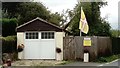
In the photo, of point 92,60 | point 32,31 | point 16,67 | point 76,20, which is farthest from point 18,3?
point 16,67

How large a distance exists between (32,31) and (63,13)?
25140 mm

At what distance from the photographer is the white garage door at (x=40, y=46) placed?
30.0 meters

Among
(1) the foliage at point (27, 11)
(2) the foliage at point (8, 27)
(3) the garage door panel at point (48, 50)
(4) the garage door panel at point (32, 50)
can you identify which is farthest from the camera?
(1) the foliage at point (27, 11)

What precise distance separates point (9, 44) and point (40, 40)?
253 centimetres

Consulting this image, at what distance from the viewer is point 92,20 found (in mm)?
42469

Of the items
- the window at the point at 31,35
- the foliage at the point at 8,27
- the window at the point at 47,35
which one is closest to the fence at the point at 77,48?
the window at the point at 47,35

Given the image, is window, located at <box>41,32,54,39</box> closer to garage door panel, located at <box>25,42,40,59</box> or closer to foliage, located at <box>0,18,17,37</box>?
garage door panel, located at <box>25,42,40,59</box>

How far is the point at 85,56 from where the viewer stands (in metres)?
28.8

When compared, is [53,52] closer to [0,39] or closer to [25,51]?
[25,51]

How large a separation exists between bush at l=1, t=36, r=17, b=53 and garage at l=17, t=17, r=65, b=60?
467mm

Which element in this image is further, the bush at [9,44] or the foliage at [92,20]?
the foliage at [92,20]

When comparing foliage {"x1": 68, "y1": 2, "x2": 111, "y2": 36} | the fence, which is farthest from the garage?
foliage {"x1": 68, "y1": 2, "x2": 111, "y2": 36}

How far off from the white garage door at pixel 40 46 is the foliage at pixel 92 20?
11.2m

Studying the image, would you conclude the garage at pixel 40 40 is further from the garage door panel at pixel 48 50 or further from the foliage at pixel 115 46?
the foliage at pixel 115 46
